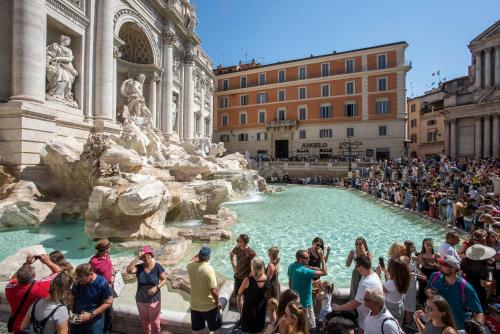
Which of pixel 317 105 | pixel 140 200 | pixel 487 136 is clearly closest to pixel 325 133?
pixel 317 105

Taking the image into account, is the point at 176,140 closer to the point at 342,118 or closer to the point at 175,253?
the point at 175,253

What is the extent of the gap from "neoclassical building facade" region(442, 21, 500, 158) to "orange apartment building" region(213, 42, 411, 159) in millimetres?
5410

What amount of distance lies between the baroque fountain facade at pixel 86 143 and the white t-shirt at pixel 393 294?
5.15m

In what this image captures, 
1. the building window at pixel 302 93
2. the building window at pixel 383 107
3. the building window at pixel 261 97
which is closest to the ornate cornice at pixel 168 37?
the building window at pixel 261 97

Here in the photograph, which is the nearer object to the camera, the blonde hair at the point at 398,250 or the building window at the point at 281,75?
the blonde hair at the point at 398,250

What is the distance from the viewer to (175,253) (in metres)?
6.29

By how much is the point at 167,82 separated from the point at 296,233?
17030mm

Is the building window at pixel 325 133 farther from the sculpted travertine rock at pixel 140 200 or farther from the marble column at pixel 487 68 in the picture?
the sculpted travertine rock at pixel 140 200

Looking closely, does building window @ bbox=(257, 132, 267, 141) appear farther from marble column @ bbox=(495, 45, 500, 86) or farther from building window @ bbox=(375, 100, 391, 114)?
marble column @ bbox=(495, 45, 500, 86)

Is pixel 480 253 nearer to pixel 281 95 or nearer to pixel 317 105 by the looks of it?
pixel 317 105

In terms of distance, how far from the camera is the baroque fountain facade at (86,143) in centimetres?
790

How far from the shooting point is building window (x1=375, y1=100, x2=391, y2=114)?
32.5m

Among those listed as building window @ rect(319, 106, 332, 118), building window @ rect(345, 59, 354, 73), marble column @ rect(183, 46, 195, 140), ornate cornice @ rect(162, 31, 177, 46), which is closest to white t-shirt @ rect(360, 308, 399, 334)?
ornate cornice @ rect(162, 31, 177, 46)

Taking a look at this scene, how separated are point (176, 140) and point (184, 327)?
66.3ft
